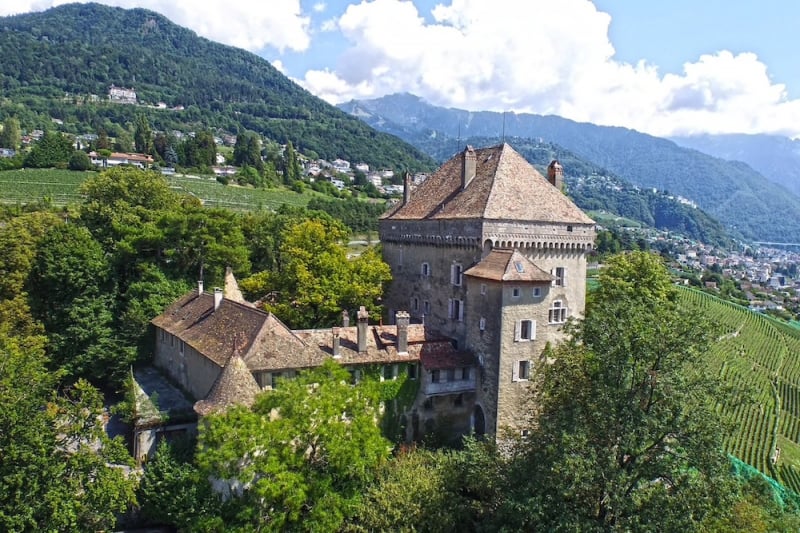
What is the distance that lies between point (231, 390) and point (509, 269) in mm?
17492

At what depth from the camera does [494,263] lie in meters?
37.2

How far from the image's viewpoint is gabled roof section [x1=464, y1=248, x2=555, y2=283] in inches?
1401

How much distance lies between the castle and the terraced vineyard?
400 inches

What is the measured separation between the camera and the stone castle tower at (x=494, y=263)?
36.2 meters

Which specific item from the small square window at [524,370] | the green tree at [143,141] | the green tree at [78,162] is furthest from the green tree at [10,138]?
the small square window at [524,370]

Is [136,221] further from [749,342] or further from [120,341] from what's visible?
[749,342]

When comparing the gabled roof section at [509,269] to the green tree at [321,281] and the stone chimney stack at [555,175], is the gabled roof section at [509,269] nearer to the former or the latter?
the stone chimney stack at [555,175]

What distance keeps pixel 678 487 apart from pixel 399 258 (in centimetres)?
3076

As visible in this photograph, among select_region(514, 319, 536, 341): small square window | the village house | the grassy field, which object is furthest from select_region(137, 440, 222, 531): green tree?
the village house

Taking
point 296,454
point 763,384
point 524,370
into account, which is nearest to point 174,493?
point 296,454

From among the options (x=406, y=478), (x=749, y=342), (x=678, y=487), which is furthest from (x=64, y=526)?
(x=749, y=342)

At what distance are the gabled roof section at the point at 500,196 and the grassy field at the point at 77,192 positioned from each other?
51729 mm

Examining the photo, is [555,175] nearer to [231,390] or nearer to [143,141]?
[231,390]

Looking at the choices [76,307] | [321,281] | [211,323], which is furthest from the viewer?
[321,281]
